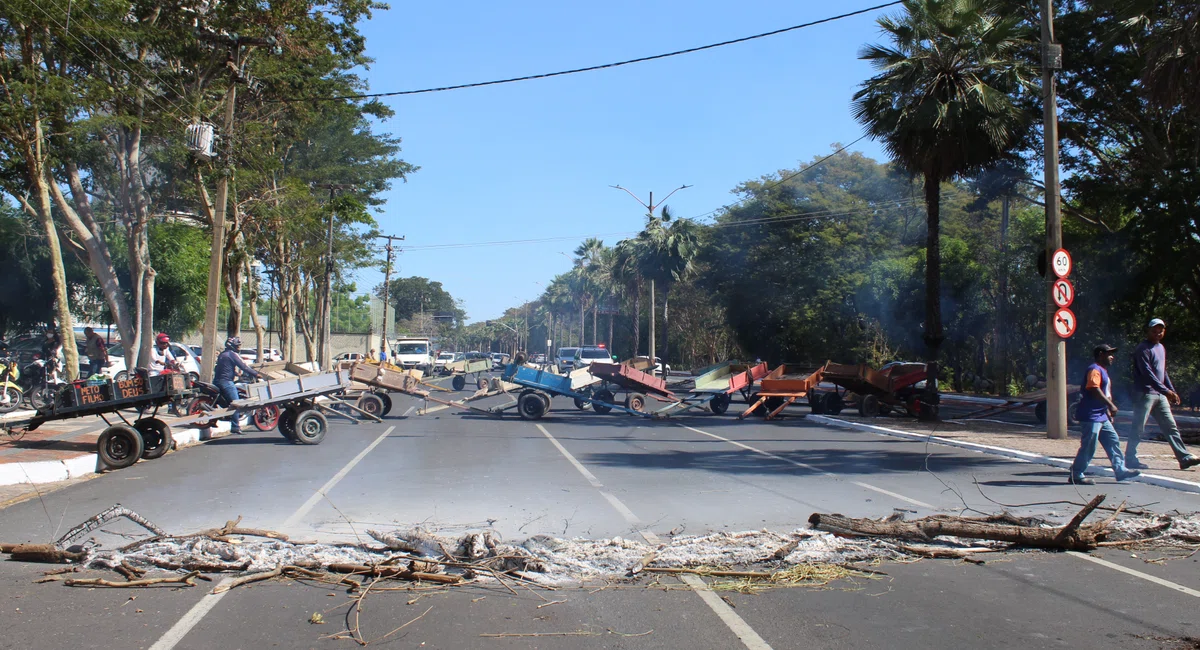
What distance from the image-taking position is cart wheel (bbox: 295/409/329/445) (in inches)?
616

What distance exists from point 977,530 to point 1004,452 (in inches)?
300

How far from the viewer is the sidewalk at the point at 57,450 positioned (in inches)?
427

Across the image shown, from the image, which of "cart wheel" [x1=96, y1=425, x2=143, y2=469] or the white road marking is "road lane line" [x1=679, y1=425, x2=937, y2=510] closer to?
the white road marking

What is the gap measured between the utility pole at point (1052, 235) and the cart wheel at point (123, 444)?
14.6m

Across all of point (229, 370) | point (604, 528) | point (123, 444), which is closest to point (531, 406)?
point (229, 370)

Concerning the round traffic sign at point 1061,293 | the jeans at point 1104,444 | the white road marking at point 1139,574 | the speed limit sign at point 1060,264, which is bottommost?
the white road marking at point 1139,574

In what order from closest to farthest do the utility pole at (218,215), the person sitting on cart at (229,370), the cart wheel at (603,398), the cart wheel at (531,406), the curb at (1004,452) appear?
the curb at (1004,452) → the person sitting on cart at (229,370) → the utility pole at (218,215) → the cart wheel at (531,406) → the cart wheel at (603,398)

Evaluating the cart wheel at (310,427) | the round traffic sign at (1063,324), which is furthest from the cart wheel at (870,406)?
the cart wheel at (310,427)

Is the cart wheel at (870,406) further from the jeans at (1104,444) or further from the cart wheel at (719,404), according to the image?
the jeans at (1104,444)

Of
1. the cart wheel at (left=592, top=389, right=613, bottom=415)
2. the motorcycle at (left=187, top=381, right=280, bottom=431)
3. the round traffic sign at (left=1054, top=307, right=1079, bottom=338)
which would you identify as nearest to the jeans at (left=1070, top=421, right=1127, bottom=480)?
the round traffic sign at (left=1054, top=307, right=1079, bottom=338)

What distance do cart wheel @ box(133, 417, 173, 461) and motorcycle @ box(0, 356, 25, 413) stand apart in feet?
27.0

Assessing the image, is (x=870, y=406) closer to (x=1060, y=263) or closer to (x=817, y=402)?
(x=817, y=402)

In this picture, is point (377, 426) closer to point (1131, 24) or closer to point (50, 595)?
point (50, 595)

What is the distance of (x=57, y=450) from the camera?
13.1m
